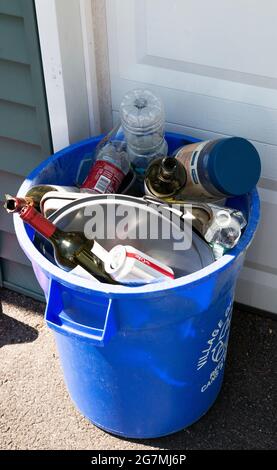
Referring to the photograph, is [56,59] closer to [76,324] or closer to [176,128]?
[176,128]

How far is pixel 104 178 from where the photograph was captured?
162cm

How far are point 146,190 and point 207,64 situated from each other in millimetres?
395

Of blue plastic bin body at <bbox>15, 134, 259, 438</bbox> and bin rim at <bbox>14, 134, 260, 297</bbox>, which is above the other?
bin rim at <bbox>14, 134, 260, 297</bbox>

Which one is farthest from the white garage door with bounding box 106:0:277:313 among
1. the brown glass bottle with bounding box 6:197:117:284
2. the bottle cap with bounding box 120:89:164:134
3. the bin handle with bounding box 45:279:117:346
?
the bin handle with bounding box 45:279:117:346

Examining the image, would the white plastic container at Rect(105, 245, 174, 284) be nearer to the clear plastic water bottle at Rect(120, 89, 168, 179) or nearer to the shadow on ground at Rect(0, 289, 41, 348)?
the clear plastic water bottle at Rect(120, 89, 168, 179)

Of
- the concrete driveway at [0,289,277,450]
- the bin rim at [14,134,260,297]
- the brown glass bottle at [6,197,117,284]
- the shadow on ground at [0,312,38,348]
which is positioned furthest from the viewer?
the shadow on ground at [0,312,38,348]

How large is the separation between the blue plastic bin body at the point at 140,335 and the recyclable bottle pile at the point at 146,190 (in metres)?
0.05

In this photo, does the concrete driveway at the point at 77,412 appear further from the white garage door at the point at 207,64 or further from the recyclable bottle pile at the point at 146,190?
the recyclable bottle pile at the point at 146,190

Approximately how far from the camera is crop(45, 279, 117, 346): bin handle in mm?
1352

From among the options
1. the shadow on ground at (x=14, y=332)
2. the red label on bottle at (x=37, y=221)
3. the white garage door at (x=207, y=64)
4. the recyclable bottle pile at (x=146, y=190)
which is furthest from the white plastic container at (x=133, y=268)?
the shadow on ground at (x=14, y=332)

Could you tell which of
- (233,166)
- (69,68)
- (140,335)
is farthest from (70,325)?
(69,68)

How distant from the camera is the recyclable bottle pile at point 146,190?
1378mm

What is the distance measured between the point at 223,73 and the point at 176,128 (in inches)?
9.2
